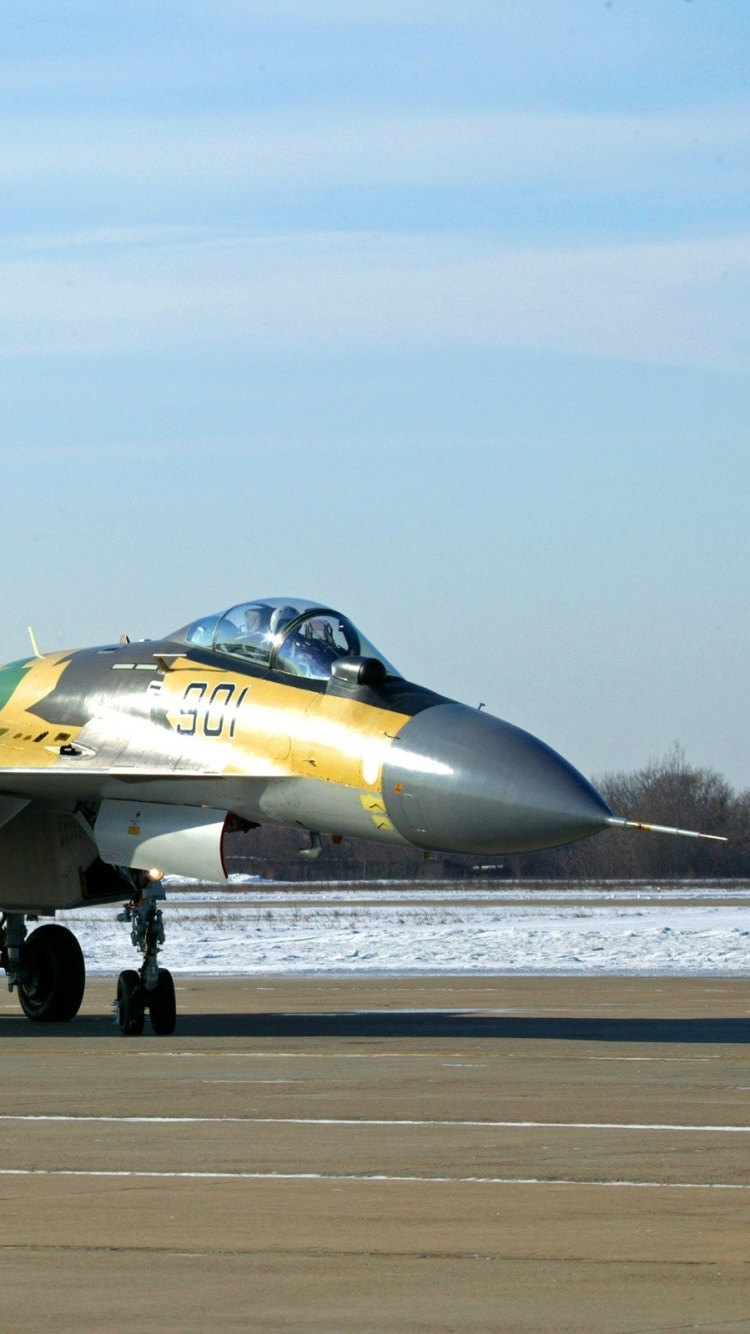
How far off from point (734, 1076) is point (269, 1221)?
681 cm

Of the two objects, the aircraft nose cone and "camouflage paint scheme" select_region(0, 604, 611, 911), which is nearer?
the aircraft nose cone

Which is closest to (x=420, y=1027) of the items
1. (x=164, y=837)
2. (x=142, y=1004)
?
(x=142, y=1004)

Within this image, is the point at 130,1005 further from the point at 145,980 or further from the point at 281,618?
the point at 281,618

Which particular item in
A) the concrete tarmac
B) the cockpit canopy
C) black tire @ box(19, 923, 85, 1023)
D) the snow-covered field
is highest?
the cockpit canopy

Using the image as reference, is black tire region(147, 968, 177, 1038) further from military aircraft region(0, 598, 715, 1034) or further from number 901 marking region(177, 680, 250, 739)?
number 901 marking region(177, 680, 250, 739)

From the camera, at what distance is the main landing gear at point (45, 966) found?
68.4ft

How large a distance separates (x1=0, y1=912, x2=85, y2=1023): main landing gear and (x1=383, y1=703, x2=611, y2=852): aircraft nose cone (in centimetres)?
563

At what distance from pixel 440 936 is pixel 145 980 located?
2345 cm

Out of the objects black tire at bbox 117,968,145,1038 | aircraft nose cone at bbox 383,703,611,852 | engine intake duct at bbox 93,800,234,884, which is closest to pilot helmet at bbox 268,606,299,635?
engine intake duct at bbox 93,800,234,884

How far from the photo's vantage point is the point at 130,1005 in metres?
18.6

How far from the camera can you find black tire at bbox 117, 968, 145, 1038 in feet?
61.0

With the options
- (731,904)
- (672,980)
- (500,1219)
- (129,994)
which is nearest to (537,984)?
(672,980)

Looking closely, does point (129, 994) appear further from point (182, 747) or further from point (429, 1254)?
point (429, 1254)

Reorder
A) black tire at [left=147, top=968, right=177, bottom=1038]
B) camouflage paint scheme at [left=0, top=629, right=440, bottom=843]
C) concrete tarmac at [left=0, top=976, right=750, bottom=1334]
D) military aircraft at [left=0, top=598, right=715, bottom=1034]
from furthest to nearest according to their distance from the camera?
black tire at [left=147, top=968, right=177, bottom=1038] → camouflage paint scheme at [left=0, top=629, right=440, bottom=843] → military aircraft at [left=0, top=598, right=715, bottom=1034] → concrete tarmac at [left=0, top=976, right=750, bottom=1334]
